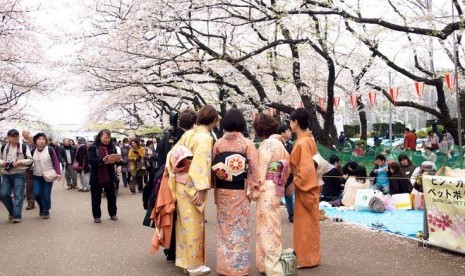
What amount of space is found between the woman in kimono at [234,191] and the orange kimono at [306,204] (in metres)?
0.60

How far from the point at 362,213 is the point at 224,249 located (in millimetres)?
4636

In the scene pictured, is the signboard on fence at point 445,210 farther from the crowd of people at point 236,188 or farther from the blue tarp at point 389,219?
the crowd of people at point 236,188

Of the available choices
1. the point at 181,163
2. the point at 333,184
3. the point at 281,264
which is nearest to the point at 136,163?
the point at 333,184

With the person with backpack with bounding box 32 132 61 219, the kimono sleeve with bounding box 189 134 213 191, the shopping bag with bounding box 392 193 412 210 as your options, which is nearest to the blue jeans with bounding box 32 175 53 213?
the person with backpack with bounding box 32 132 61 219

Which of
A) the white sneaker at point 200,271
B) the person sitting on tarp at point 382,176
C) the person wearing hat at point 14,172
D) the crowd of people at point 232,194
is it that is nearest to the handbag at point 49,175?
the person wearing hat at point 14,172

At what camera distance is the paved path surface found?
5379mm

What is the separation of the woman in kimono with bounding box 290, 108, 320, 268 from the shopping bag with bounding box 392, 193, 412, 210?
4.19 meters

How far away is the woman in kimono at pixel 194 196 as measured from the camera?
199 inches

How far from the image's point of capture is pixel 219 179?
5.15 meters

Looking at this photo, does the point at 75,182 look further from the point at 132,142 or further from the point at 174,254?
the point at 174,254

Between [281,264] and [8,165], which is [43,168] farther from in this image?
[281,264]

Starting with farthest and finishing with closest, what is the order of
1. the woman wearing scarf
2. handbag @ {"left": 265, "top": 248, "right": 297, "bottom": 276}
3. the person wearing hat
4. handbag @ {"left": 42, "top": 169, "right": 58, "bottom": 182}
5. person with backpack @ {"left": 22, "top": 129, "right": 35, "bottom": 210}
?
person with backpack @ {"left": 22, "top": 129, "right": 35, "bottom": 210} → handbag @ {"left": 42, "top": 169, "right": 58, "bottom": 182} → the person wearing hat → the woman wearing scarf → handbag @ {"left": 265, "top": 248, "right": 297, "bottom": 276}

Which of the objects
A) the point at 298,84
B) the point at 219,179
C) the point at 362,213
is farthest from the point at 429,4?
the point at 219,179

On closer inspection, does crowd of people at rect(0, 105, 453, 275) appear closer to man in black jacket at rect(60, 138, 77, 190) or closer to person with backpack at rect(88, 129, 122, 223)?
person with backpack at rect(88, 129, 122, 223)
